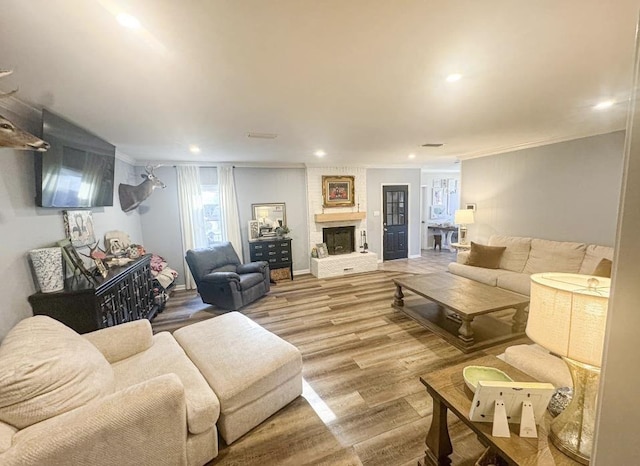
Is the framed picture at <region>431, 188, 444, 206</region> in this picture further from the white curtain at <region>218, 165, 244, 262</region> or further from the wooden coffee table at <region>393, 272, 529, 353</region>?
the white curtain at <region>218, 165, 244, 262</region>

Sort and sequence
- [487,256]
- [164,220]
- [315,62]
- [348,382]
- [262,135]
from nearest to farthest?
1. [315,62]
2. [348,382]
3. [262,135]
4. [487,256]
5. [164,220]

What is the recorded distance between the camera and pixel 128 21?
1149 mm

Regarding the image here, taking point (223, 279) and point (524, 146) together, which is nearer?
point (223, 279)

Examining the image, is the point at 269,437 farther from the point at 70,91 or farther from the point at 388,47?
the point at 70,91

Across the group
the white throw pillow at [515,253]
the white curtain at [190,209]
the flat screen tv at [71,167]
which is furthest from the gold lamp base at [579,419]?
the white curtain at [190,209]

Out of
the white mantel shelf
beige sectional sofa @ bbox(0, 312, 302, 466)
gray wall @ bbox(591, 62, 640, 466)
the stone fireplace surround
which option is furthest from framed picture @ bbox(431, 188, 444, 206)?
gray wall @ bbox(591, 62, 640, 466)

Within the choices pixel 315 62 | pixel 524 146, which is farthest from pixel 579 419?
pixel 524 146

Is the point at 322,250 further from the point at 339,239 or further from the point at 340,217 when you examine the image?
the point at 340,217

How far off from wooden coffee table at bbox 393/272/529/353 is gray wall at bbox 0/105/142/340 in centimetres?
370

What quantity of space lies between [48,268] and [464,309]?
3.77 meters

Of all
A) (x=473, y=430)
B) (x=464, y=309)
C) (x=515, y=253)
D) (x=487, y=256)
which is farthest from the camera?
(x=487, y=256)

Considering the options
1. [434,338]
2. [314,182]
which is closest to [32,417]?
[434,338]

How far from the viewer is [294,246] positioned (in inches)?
229

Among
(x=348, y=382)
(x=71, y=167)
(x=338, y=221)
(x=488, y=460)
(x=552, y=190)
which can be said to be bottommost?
(x=348, y=382)
